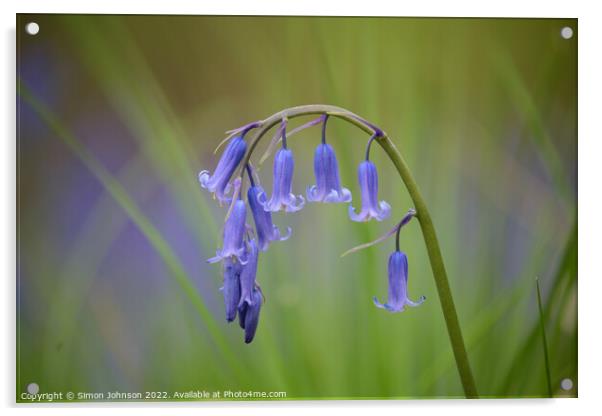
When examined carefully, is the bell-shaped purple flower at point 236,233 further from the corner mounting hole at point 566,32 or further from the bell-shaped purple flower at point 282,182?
the corner mounting hole at point 566,32

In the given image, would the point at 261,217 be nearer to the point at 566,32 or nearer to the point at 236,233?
the point at 236,233

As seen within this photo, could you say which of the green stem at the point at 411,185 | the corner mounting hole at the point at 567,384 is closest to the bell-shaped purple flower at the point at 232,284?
the green stem at the point at 411,185

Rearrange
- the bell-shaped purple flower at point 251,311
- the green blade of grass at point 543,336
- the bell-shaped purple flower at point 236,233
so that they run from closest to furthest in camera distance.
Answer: the bell-shaped purple flower at point 236,233
the bell-shaped purple flower at point 251,311
the green blade of grass at point 543,336

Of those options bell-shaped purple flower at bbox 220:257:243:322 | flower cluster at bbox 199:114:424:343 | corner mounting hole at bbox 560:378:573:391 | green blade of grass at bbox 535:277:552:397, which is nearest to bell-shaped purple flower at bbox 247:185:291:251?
flower cluster at bbox 199:114:424:343

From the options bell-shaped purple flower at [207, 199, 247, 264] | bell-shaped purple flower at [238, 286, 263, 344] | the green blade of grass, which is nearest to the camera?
bell-shaped purple flower at [207, 199, 247, 264]

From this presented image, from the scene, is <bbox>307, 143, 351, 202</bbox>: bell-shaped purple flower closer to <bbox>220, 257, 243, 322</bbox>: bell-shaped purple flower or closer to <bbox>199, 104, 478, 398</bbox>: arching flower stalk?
<bbox>199, 104, 478, 398</bbox>: arching flower stalk
